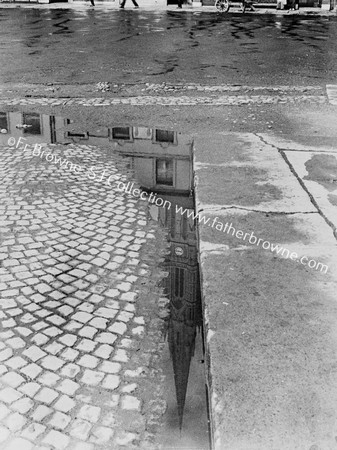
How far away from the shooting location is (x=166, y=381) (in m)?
2.65

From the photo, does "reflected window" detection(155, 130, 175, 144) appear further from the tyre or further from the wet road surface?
the tyre

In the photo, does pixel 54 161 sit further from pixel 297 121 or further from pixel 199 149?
pixel 297 121

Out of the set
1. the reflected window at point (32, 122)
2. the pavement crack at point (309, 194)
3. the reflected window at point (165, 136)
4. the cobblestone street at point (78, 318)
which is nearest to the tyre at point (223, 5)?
the reflected window at point (32, 122)

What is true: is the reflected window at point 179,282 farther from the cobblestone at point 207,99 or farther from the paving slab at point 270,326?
the cobblestone at point 207,99

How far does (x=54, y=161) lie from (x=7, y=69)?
20.1ft

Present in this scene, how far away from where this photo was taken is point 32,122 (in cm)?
712

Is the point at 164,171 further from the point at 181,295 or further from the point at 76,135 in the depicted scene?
the point at 181,295

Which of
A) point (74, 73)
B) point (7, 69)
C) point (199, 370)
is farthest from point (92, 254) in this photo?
point (7, 69)

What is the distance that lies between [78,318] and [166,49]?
1208 cm

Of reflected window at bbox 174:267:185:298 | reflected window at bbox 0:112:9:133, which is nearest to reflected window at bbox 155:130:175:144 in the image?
reflected window at bbox 0:112:9:133

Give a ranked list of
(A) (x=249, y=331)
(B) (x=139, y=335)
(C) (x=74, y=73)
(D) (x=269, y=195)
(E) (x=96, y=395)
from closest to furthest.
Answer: (E) (x=96, y=395)
(A) (x=249, y=331)
(B) (x=139, y=335)
(D) (x=269, y=195)
(C) (x=74, y=73)

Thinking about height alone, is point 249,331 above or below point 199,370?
above

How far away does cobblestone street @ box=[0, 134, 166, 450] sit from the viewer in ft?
7.77

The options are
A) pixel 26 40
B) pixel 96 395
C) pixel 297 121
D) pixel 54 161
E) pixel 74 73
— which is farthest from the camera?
pixel 26 40
